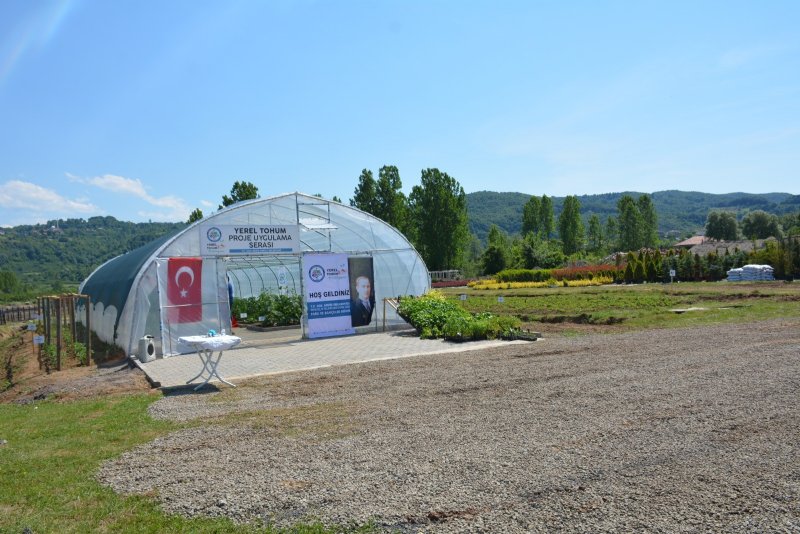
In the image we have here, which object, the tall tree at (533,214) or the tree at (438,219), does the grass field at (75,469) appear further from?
the tall tree at (533,214)

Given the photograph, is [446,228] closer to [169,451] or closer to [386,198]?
[386,198]

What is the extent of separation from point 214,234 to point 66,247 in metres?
115

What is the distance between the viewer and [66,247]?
115 metres

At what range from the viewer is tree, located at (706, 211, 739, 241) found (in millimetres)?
98750

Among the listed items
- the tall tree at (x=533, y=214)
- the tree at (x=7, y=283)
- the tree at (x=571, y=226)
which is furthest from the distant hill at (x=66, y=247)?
the tree at (x=571, y=226)

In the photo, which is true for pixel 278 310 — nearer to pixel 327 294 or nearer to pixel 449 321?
pixel 327 294

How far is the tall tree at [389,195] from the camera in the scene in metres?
50.8

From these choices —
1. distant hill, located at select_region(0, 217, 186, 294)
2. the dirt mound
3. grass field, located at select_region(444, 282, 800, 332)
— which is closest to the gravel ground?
the dirt mound

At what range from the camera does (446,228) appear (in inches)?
2269

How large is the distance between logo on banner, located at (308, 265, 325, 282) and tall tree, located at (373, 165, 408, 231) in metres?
31.9

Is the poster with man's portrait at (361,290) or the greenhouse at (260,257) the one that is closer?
the greenhouse at (260,257)

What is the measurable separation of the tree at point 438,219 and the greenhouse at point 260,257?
36089mm

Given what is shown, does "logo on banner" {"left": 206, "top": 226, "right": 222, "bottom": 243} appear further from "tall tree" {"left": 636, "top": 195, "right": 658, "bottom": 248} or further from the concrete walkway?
"tall tree" {"left": 636, "top": 195, "right": 658, "bottom": 248}

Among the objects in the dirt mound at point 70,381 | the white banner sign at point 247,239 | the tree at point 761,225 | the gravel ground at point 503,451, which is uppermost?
→ the tree at point 761,225
